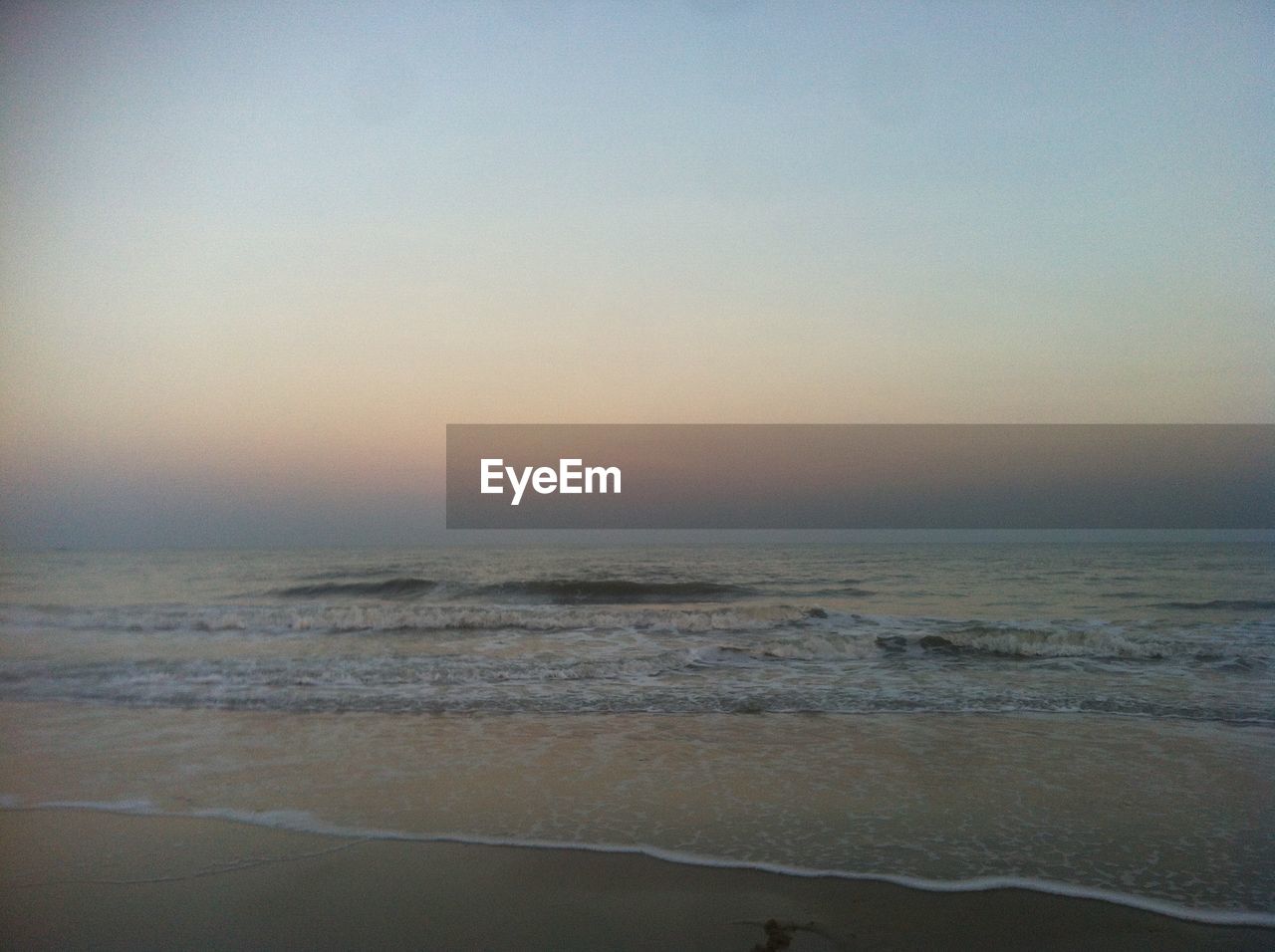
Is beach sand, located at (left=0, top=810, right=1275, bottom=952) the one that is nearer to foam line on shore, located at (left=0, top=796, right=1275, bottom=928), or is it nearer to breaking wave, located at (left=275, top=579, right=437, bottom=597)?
foam line on shore, located at (left=0, top=796, right=1275, bottom=928)

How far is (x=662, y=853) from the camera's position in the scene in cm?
464

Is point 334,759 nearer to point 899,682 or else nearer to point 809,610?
point 899,682

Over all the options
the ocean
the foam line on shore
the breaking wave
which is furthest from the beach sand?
the breaking wave

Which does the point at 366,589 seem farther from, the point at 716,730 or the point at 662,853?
the point at 662,853

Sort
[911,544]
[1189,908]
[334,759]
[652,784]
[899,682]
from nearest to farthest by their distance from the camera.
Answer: [1189,908]
[652,784]
[334,759]
[899,682]
[911,544]

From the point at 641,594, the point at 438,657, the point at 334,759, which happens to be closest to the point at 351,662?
the point at 438,657

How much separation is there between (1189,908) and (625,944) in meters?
2.74

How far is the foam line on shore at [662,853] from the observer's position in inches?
158

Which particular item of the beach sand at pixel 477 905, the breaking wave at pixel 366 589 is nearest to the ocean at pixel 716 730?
the beach sand at pixel 477 905

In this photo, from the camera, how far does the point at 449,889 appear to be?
14.0 feet

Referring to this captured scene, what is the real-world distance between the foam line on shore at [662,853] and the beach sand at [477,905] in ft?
0.20

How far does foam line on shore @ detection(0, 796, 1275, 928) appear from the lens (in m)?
4.02

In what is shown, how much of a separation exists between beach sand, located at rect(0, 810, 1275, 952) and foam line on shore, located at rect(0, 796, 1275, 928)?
6 cm

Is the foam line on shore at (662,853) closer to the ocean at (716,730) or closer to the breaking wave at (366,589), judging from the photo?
the ocean at (716,730)
